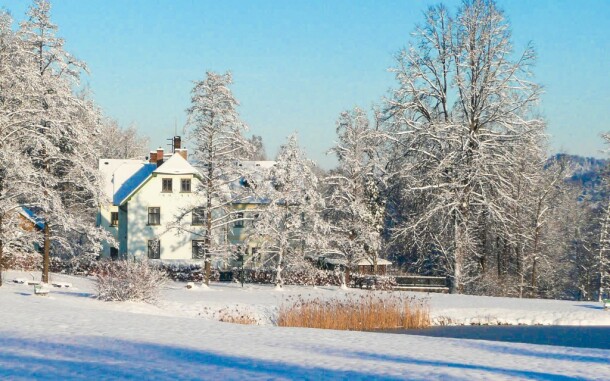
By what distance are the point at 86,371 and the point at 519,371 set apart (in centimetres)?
852

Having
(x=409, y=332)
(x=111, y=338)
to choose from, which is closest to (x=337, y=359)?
(x=111, y=338)

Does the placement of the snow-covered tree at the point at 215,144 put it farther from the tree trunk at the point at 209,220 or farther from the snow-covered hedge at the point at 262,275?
the snow-covered hedge at the point at 262,275

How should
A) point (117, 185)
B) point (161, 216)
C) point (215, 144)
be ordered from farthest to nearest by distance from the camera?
1. point (117, 185)
2. point (161, 216)
3. point (215, 144)

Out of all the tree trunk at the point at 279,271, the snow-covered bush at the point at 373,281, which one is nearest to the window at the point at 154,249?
the tree trunk at the point at 279,271

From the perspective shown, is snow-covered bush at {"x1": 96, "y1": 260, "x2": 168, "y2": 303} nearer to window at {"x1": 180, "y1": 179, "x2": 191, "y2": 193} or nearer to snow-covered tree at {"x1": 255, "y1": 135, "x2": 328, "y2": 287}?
snow-covered tree at {"x1": 255, "y1": 135, "x2": 328, "y2": 287}

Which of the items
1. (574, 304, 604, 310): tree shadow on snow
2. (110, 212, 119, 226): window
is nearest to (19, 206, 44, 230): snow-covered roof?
(110, 212, 119, 226): window

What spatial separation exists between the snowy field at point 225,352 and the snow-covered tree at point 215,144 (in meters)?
13.7

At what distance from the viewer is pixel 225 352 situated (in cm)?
1548

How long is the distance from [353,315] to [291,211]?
1363cm

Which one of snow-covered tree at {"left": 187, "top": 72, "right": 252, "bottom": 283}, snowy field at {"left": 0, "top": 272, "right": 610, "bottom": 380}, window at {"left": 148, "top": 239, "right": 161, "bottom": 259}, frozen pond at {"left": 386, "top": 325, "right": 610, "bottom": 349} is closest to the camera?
snowy field at {"left": 0, "top": 272, "right": 610, "bottom": 380}

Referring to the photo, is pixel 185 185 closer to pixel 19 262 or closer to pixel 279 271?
pixel 19 262

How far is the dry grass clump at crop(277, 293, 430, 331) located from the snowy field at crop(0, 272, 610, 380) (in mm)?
4307

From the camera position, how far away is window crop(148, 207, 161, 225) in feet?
168

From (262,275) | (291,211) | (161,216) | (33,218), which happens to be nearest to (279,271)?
(291,211)
